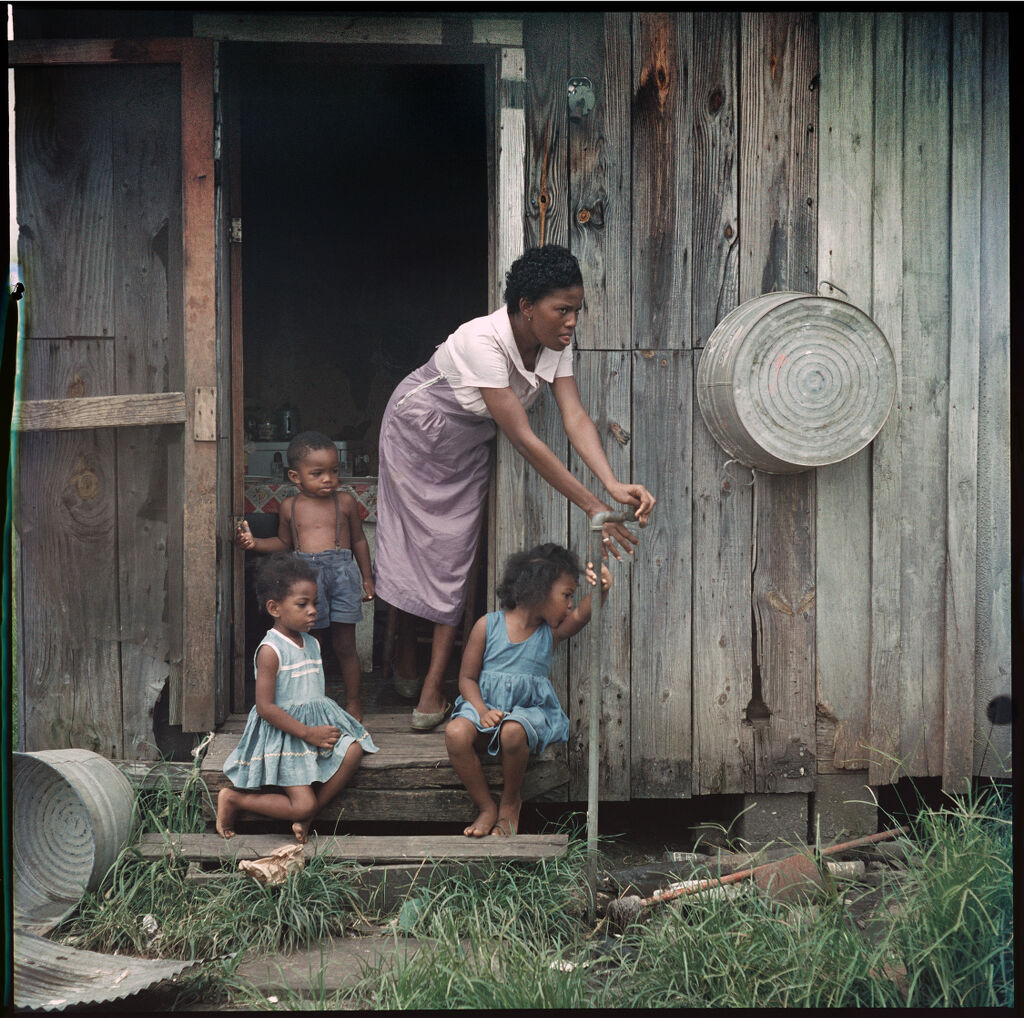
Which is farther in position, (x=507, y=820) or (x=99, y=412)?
(x=99, y=412)

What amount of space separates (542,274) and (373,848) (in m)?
2.08

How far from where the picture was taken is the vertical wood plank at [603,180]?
11.8 feet

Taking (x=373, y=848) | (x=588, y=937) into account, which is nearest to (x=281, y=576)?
(x=373, y=848)

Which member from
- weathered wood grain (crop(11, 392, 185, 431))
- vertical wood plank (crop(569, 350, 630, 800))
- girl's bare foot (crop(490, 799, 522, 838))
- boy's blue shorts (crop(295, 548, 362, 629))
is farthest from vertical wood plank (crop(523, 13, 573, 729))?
weathered wood grain (crop(11, 392, 185, 431))

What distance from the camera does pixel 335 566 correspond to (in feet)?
13.8

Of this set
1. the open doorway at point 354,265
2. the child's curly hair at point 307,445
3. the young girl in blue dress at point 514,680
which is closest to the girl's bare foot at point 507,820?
the young girl in blue dress at point 514,680

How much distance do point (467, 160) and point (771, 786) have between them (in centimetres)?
449

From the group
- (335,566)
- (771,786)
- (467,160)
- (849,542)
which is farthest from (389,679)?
(467,160)

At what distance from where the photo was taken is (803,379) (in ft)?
11.4

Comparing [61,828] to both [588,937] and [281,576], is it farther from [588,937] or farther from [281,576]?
[588,937]

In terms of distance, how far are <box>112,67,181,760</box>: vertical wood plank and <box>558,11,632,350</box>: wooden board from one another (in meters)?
1.54

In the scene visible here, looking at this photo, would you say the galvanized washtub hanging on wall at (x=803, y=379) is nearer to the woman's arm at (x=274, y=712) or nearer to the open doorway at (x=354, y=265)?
the woman's arm at (x=274, y=712)

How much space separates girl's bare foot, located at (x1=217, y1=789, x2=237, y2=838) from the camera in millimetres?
3398

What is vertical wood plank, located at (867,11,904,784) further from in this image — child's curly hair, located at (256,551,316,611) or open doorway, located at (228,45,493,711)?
open doorway, located at (228,45,493,711)
